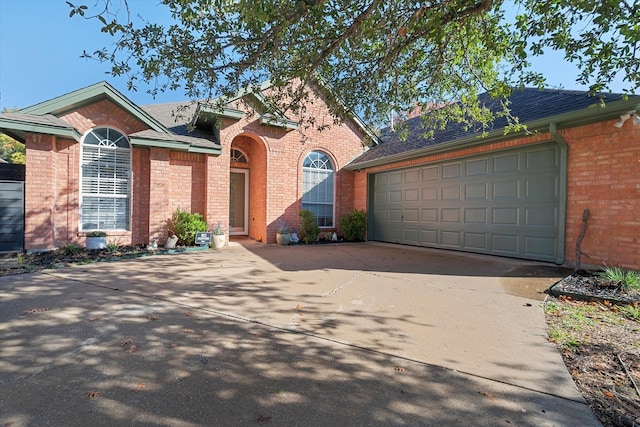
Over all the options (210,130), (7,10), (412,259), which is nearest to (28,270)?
(7,10)

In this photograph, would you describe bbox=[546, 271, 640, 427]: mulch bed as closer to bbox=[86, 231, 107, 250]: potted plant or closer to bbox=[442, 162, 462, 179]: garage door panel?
bbox=[442, 162, 462, 179]: garage door panel

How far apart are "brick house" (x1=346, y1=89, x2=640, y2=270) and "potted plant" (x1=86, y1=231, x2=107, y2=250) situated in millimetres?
8751

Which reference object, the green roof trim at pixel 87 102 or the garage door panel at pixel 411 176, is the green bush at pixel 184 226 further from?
the garage door panel at pixel 411 176

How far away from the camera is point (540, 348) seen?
3.04 meters

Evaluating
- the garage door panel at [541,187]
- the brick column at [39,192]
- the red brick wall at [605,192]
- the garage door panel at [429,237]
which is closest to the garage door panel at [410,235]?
the garage door panel at [429,237]

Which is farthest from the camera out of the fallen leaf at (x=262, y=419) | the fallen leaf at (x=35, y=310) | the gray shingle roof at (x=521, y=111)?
the gray shingle roof at (x=521, y=111)

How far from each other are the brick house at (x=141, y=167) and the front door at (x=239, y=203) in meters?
0.06

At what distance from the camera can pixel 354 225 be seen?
39.4 feet

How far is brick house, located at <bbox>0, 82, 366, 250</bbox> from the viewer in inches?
303

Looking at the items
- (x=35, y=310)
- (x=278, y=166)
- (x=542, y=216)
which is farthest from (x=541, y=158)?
(x=35, y=310)

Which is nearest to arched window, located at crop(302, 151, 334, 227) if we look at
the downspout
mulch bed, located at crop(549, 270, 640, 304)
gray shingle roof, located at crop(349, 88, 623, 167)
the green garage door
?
gray shingle roof, located at crop(349, 88, 623, 167)

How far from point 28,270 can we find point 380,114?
7.57 m

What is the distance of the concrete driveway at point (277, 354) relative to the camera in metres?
2.04

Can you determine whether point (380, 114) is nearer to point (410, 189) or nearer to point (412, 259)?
point (412, 259)
